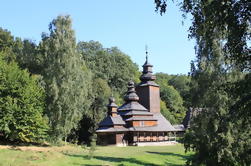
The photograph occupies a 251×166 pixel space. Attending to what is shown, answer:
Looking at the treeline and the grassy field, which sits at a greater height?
the treeline

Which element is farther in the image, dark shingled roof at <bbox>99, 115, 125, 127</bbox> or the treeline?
dark shingled roof at <bbox>99, 115, 125, 127</bbox>

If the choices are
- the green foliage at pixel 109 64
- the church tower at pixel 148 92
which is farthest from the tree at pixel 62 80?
the green foliage at pixel 109 64

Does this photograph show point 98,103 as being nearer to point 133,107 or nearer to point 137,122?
point 133,107

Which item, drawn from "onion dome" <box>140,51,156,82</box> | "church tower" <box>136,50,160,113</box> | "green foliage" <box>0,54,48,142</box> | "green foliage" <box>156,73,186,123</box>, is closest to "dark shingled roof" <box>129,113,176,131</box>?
"church tower" <box>136,50,160,113</box>

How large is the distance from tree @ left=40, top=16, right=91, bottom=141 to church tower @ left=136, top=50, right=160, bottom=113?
2117 centimetres

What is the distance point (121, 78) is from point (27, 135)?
58.5m

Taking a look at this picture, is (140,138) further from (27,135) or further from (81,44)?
(81,44)

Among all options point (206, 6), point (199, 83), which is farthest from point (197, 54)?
point (206, 6)

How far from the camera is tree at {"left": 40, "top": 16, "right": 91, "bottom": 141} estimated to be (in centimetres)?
3672

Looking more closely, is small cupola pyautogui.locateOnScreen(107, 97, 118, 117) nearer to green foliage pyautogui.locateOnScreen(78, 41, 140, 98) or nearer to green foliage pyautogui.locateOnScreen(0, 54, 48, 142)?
green foliage pyautogui.locateOnScreen(0, 54, 48, 142)

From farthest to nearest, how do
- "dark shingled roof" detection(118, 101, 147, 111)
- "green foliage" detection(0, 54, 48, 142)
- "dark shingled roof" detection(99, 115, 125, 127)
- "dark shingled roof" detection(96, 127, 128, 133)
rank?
"dark shingled roof" detection(118, 101, 147, 111)
"dark shingled roof" detection(99, 115, 125, 127)
"dark shingled roof" detection(96, 127, 128, 133)
"green foliage" detection(0, 54, 48, 142)

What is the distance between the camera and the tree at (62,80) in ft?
120

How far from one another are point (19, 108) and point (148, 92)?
29101mm

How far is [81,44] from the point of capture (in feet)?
308
